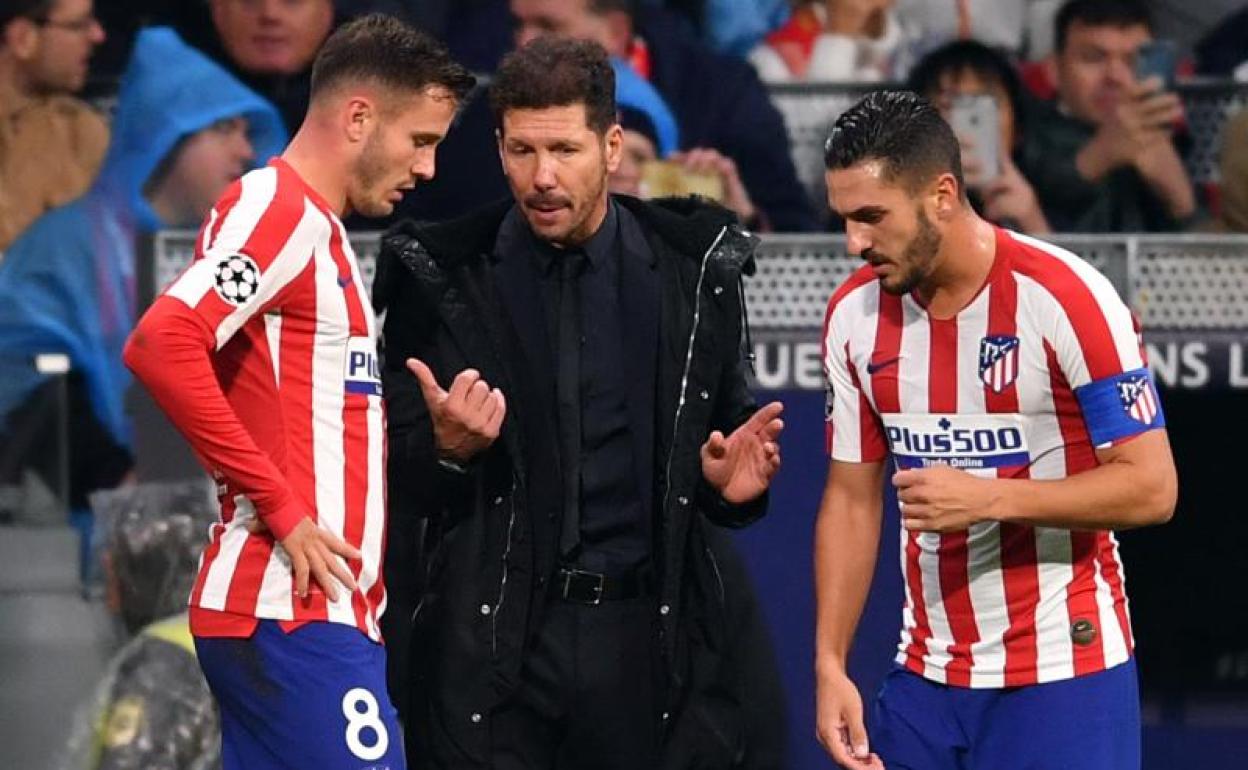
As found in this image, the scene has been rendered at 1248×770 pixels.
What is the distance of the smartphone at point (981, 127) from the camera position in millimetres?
5703

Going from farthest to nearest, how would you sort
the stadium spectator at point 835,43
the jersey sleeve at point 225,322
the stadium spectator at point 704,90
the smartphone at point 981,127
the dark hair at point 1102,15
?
the stadium spectator at point 835,43
the dark hair at point 1102,15
the stadium spectator at point 704,90
the smartphone at point 981,127
the jersey sleeve at point 225,322

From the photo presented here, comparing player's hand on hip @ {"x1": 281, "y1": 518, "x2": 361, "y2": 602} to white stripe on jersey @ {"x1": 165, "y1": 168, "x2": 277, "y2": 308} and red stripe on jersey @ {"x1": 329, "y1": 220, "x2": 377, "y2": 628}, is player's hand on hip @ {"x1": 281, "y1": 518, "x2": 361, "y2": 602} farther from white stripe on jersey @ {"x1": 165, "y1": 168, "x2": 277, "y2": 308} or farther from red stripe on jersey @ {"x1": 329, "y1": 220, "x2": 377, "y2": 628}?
→ white stripe on jersey @ {"x1": 165, "y1": 168, "x2": 277, "y2": 308}

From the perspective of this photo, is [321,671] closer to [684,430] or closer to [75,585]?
[684,430]

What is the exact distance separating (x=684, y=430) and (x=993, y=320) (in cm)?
59

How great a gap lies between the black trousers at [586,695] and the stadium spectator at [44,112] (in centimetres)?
218

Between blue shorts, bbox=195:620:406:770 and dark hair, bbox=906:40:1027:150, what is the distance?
292cm

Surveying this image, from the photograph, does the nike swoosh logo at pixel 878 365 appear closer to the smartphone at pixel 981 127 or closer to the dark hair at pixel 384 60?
→ the dark hair at pixel 384 60

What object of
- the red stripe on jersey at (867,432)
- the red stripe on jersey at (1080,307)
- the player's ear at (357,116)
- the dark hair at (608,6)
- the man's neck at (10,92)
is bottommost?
the red stripe on jersey at (867,432)

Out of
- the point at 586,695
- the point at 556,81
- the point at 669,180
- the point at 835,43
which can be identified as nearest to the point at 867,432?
the point at 586,695

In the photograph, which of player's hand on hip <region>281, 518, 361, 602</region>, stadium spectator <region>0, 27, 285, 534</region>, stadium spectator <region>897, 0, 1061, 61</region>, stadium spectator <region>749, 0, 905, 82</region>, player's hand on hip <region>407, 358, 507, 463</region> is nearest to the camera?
player's hand on hip <region>281, 518, 361, 602</region>

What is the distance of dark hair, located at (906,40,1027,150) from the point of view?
6.03m

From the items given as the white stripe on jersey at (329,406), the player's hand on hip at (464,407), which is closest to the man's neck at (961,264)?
the player's hand on hip at (464,407)

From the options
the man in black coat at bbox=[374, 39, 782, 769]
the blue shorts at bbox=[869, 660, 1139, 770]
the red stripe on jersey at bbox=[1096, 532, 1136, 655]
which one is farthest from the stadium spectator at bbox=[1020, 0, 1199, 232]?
the blue shorts at bbox=[869, 660, 1139, 770]

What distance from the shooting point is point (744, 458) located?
395cm
